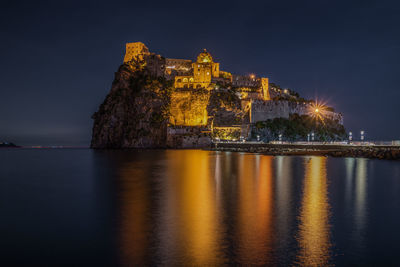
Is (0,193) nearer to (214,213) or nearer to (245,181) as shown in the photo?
(214,213)

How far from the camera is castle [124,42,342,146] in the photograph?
4934cm

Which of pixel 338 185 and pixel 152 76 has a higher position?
pixel 152 76

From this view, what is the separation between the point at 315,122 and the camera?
55469 mm

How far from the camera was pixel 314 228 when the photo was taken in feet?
25.0

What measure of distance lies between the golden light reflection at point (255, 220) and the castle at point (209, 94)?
34.1 metres

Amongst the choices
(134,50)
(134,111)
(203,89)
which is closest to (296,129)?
(203,89)

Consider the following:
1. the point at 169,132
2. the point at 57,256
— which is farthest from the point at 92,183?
the point at 169,132

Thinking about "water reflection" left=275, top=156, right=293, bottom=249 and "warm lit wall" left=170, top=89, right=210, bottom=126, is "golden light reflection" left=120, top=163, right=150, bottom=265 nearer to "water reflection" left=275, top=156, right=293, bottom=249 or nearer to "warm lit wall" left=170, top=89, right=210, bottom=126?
"water reflection" left=275, top=156, right=293, bottom=249

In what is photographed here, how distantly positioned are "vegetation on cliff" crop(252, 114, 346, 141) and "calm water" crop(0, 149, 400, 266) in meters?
33.5

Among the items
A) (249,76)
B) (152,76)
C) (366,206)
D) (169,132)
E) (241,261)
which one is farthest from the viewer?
(249,76)

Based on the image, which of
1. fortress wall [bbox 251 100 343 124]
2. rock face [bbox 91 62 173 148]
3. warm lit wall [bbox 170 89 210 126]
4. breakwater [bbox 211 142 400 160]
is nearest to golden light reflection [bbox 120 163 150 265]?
breakwater [bbox 211 142 400 160]

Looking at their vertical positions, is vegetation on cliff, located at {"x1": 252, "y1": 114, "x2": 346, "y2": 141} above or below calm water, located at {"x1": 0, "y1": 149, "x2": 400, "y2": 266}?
above

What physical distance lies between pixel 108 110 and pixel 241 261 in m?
48.1

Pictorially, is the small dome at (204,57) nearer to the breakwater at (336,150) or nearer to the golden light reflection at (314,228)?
the breakwater at (336,150)
